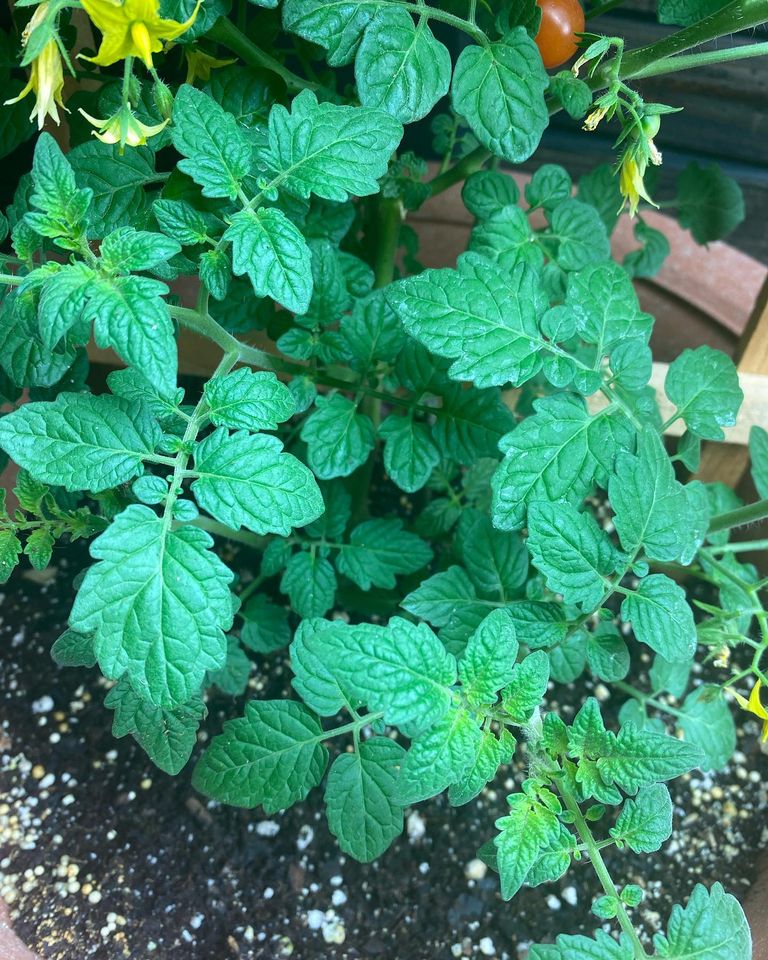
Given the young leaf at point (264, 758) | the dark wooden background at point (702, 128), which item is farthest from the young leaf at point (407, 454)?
the dark wooden background at point (702, 128)

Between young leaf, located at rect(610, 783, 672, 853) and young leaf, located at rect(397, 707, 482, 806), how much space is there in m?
0.15

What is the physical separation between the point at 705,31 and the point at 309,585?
0.61 meters

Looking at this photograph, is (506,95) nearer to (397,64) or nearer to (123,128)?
(397,64)

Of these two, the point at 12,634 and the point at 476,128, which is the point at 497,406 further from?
the point at 12,634

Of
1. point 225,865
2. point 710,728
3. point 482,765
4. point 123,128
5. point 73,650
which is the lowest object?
point 225,865

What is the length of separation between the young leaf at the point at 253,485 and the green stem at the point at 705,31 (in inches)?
17.8

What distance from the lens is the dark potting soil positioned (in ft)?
2.85

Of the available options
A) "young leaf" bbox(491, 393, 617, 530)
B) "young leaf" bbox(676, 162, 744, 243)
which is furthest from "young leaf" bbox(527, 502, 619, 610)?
"young leaf" bbox(676, 162, 744, 243)

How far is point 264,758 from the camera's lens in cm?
77

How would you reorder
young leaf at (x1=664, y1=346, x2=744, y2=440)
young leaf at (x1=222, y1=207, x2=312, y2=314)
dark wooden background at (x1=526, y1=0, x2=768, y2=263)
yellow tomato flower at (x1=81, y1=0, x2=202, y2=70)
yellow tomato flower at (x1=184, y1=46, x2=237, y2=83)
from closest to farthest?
yellow tomato flower at (x1=81, y1=0, x2=202, y2=70), young leaf at (x1=222, y1=207, x2=312, y2=314), yellow tomato flower at (x1=184, y1=46, x2=237, y2=83), young leaf at (x1=664, y1=346, x2=744, y2=440), dark wooden background at (x1=526, y1=0, x2=768, y2=263)

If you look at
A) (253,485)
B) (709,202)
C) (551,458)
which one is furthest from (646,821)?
(709,202)

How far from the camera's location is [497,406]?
810mm

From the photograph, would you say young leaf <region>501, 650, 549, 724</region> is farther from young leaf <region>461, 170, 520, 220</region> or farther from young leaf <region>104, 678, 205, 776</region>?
young leaf <region>461, 170, 520, 220</region>

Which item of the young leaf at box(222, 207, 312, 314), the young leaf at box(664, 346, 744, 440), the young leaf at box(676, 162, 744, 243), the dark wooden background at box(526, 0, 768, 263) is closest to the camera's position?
the young leaf at box(222, 207, 312, 314)
